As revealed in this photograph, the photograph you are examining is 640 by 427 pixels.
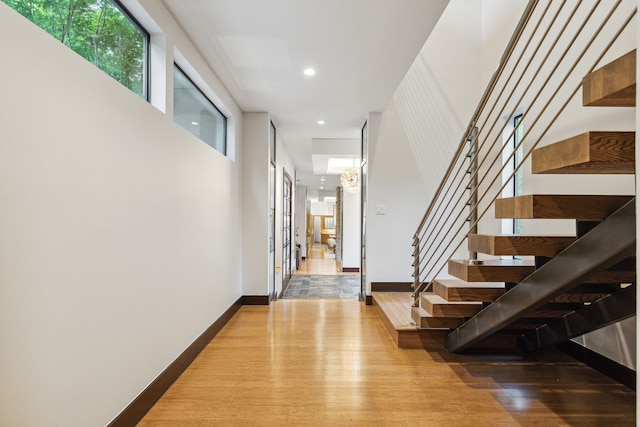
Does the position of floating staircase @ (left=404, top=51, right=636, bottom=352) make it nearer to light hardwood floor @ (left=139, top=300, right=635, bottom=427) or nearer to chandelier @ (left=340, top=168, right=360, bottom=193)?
light hardwood floor @ (left=139, top=300, right=635, bottom=427)

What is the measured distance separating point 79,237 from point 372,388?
208 cm

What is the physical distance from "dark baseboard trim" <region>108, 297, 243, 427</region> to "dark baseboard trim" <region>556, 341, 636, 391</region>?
129 inches

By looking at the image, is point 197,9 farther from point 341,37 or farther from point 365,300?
point 365,300

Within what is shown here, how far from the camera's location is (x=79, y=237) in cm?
158

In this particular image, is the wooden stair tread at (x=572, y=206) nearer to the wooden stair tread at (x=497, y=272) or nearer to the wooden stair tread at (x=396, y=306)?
the wooden stair tread at (x=497, y=272)

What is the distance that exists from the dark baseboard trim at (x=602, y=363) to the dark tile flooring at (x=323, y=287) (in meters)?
3.05

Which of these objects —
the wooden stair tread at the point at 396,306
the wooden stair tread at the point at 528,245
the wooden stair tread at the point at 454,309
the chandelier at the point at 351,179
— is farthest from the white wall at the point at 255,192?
the wooden stair tread at the point at 528,245

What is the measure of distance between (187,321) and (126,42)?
2078 mm

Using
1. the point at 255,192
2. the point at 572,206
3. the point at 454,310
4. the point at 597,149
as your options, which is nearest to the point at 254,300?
the point at 255,192

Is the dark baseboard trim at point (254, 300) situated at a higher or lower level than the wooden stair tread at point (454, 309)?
lower

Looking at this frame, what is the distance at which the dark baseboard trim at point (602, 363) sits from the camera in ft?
8.21

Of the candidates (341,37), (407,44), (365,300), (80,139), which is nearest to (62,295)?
(80,139)

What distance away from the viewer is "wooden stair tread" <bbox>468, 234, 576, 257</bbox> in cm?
192

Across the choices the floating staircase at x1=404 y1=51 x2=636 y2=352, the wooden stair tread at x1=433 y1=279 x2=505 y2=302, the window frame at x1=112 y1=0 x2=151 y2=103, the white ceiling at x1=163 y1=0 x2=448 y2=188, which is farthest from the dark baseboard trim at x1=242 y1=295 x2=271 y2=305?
the window frame at x1=112 y1=0 x2=151 y2=103
